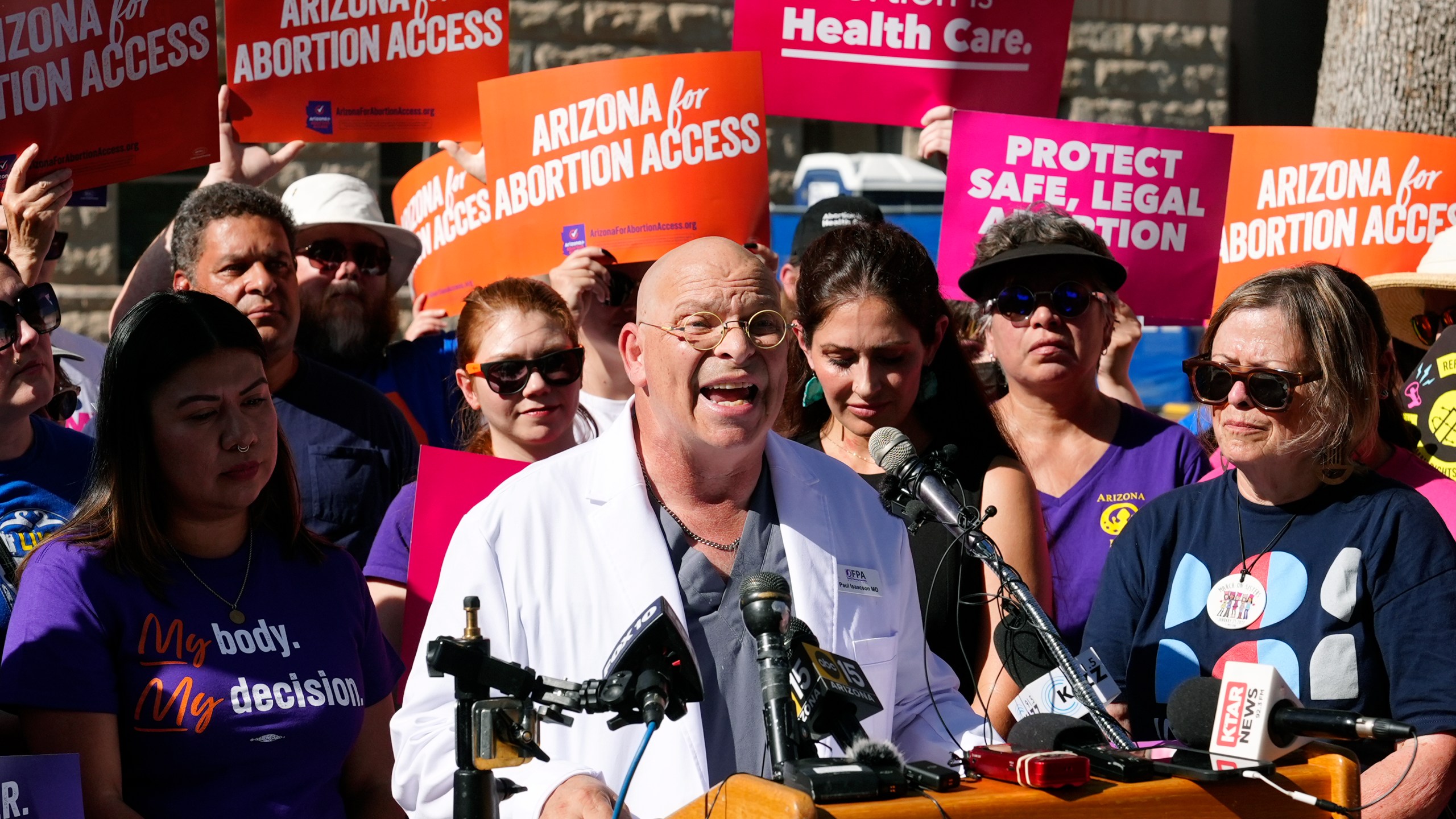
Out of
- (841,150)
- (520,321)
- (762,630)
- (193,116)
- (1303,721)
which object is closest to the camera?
(762,630)

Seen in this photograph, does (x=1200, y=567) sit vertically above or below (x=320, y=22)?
below

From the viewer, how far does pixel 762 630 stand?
7.47 feet

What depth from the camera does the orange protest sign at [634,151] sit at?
5656 mm

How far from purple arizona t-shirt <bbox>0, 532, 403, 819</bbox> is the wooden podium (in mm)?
1411

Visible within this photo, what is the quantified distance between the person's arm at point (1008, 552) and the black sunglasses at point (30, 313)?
2.51 m

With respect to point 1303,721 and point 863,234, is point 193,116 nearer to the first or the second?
point 863,234

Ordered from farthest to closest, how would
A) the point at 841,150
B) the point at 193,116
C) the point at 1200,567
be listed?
the point at 841,150
the point at 193,116
the point at 1200,567

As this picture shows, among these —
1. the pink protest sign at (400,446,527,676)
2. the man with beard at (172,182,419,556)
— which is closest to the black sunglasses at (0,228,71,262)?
the man with beard at (172,182,419,556)

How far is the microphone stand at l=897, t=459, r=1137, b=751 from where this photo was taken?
2.66 metres

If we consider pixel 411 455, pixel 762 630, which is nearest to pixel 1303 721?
pixel 762 630

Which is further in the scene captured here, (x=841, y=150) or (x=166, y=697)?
(x=841, y=150)

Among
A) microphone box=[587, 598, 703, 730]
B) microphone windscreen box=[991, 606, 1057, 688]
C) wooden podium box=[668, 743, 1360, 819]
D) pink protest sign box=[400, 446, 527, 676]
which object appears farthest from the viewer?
pink protest sign box=[400, 446, 527, 676]

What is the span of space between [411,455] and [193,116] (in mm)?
1416

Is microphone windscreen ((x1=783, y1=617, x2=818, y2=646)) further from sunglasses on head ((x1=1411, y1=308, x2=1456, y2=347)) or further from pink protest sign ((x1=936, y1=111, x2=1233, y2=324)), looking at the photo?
sunglasses on head ((x1=1411, y1=308, x2=1456, y2=347))
